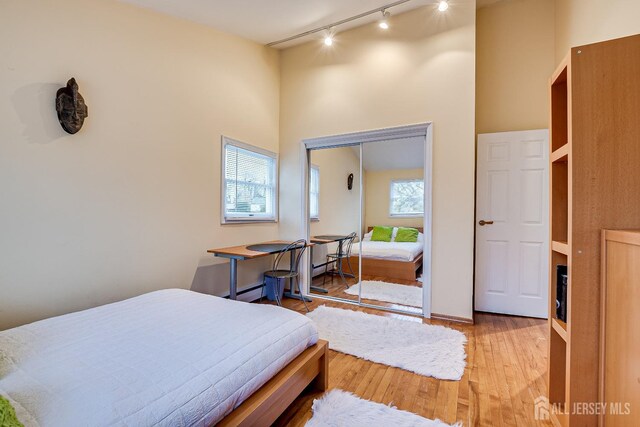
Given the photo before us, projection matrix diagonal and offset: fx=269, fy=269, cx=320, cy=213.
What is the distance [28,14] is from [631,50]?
334 centimetres

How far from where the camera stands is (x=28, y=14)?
68.1 inches

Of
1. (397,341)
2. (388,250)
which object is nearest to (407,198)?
(388,250)

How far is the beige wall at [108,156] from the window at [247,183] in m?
0.15

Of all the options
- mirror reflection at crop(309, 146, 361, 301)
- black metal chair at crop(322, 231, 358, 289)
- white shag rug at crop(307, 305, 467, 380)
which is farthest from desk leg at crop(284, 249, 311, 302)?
white shag rug at crop(307, 305, 467, 380)

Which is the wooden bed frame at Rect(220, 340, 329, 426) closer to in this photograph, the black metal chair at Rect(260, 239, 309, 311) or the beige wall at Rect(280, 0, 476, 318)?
the black metal chair at Rect(260, 239, 309, 311)

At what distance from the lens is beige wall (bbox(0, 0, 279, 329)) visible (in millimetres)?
1698

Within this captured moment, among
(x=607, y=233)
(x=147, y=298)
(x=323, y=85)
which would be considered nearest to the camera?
(x=607, y=233)

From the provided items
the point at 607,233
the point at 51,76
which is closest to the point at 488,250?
the point at 607,233

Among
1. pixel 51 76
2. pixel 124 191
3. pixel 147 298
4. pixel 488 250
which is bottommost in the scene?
pixel 147 298

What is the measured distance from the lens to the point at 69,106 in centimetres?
184

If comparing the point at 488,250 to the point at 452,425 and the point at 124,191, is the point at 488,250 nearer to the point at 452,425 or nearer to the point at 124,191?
the point at 452,425

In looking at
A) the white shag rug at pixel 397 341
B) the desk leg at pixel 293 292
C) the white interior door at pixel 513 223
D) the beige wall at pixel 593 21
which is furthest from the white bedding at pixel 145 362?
the beige wall at pixel 593 21

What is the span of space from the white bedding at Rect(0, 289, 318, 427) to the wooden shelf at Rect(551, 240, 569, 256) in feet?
4.65

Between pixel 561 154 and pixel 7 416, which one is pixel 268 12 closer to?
pixel 561 154
